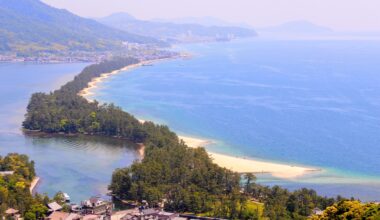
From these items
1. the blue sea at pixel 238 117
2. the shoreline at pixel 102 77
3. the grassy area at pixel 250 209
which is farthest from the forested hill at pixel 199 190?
the shoreline at pixel 102 77

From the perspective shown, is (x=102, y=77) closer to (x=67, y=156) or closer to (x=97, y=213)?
(x=67, y=156)

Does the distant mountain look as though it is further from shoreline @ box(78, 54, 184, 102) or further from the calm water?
the calm water

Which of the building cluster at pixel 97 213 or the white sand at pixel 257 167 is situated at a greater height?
the white sand at pixel 257 167

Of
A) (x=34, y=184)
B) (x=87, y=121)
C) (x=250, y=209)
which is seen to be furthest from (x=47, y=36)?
(x=250, y=209)

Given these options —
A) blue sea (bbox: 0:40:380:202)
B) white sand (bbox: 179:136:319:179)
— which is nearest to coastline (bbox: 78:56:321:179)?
white sand (bbox: 179:136:319:179)

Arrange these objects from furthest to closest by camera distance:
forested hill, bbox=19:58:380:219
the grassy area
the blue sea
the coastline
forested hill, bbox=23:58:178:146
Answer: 1. forested hill, bbox=23:58:178:146
2. the coastline
3. the blue sea
4. forested hill, bbox=19:58:380:219
5. the grassy area

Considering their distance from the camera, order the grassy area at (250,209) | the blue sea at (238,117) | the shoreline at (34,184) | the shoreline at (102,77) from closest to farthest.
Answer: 1. the grassy area at (250,209)
2. the shoreline at (34,184)
3. the blue sea at (238,117)
4. the shoreline at (102,77)

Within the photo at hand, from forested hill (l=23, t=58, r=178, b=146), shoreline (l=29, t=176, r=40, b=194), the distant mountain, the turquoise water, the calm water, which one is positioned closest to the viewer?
shoreline (l=29, t=176, r=40, b=194)

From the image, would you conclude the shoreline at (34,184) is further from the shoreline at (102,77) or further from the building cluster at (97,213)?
the shoreline at (102,77)

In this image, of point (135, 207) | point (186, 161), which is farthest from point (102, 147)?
point (135, 207)

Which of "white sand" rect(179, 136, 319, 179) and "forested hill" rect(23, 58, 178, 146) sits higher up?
"forested hill" rect(23, 58, 178, 146)
